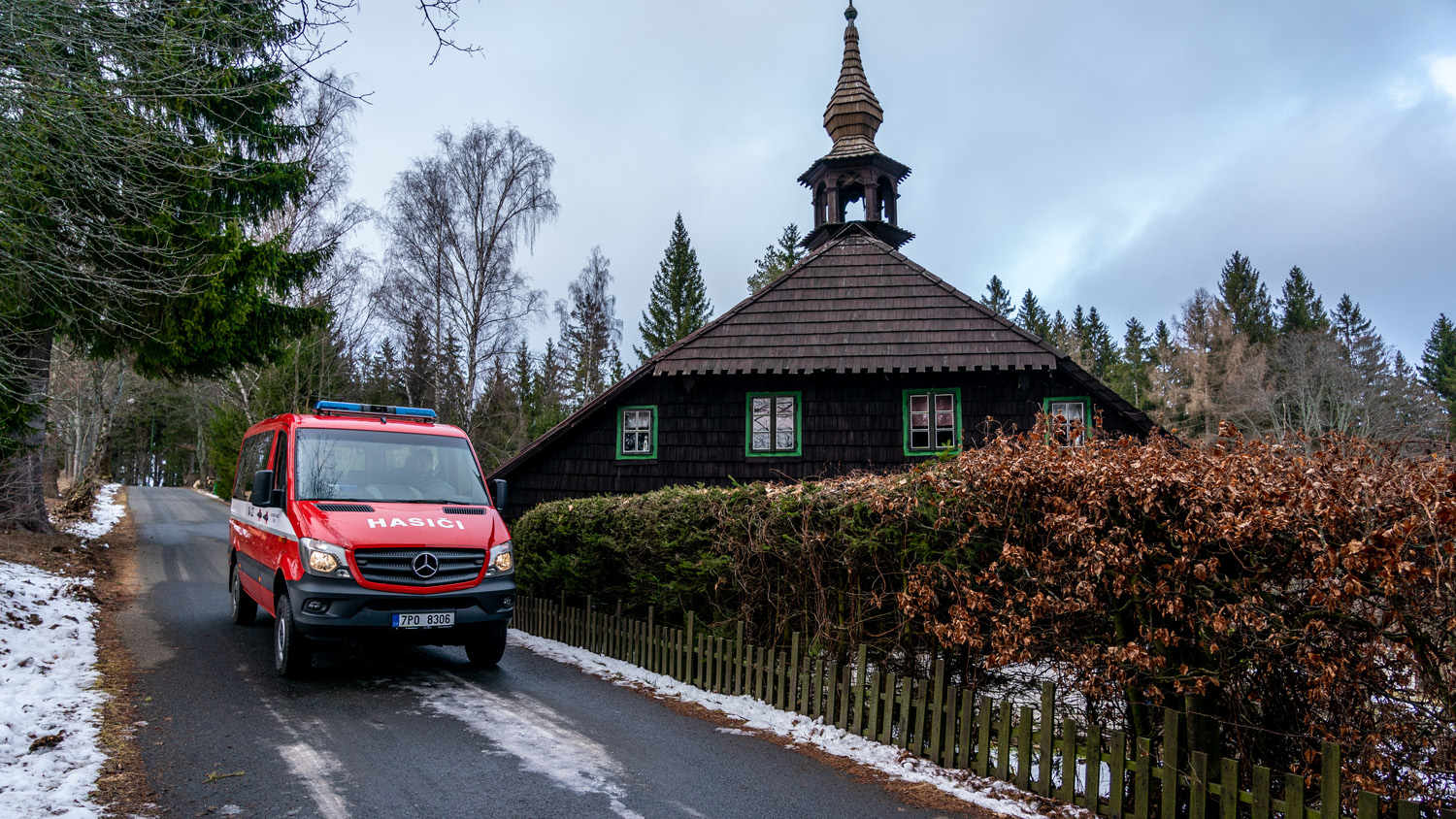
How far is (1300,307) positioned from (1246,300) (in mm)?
3327

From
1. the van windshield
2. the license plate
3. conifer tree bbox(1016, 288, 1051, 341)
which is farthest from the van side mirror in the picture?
conifer tree bbox(1016, 288, 1051, 341)

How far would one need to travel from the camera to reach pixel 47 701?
6.25 m

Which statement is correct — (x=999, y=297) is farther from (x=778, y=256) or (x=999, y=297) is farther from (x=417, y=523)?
(x=417, y=523)

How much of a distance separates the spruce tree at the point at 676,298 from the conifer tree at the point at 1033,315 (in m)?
36.5

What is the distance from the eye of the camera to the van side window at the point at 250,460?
9.38 metres

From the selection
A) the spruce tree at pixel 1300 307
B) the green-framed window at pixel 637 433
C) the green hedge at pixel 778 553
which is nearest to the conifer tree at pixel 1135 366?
the spruce tree at pixel 1300 307

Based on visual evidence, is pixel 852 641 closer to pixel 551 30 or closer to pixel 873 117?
pixel 551 30

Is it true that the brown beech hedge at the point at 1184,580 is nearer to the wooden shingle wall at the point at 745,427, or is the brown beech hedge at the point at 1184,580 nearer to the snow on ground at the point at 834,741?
the snow on ground at the point at 834,741

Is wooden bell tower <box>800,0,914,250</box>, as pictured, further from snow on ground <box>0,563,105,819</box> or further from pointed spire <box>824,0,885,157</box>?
snow on ground <box>0,563,105,819</box>

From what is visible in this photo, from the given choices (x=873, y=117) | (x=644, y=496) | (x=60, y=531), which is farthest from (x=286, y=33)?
(x=873, y=117)

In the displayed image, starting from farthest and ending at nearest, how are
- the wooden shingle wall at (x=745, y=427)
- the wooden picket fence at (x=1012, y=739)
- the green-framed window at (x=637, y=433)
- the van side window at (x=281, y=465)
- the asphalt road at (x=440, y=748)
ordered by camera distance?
the green-framed window at (x=637, y=433), the wooden shingle wall at (x=745, y=427), the van side window at (x=281, y=465), the asphalt road at (x=440, y=748), the wooden picket fence at (x=1012, y=739)

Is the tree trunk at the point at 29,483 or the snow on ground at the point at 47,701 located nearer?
the snow on ground at the point at 47,701

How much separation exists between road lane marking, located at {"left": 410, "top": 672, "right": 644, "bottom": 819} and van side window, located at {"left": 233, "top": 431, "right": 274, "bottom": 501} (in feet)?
12.5

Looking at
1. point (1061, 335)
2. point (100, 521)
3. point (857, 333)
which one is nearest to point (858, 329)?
point (857, 333)
